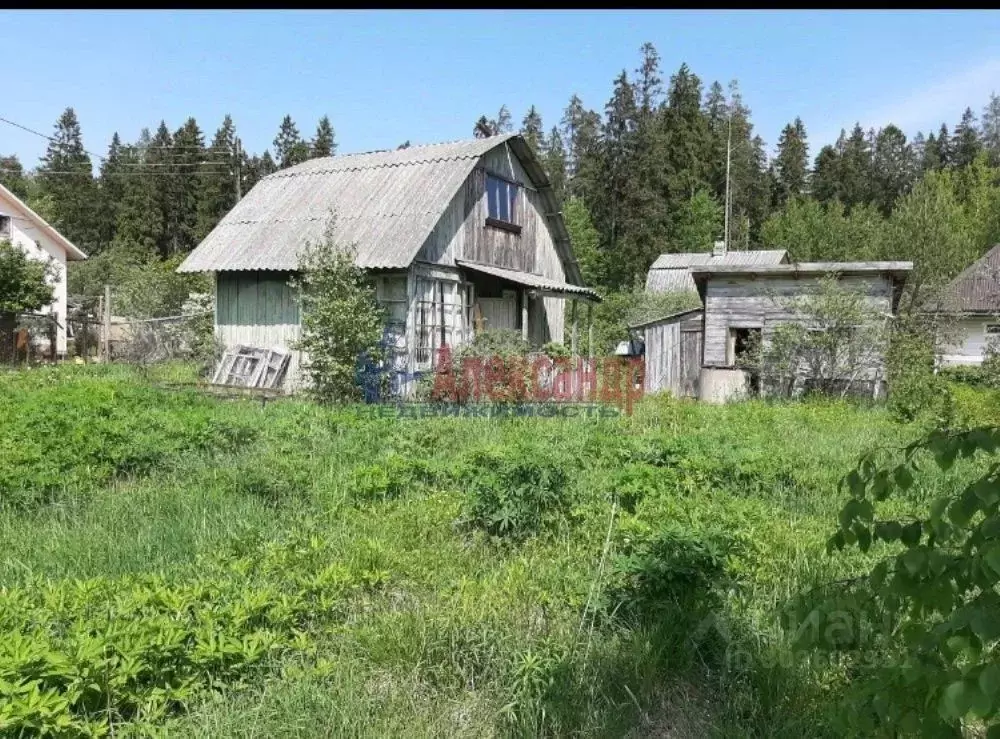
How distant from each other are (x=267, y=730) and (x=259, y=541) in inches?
81.1

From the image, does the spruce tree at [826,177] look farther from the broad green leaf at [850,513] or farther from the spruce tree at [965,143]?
the broad green leaf at [850,513]

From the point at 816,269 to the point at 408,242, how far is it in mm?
8741

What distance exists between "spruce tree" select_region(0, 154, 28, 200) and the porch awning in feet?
180

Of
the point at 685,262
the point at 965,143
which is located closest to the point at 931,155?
the point at 965,143

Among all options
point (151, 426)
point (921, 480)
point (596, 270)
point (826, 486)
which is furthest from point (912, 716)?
point (596, 270)

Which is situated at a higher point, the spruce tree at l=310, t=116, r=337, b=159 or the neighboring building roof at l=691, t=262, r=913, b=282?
the spruce tree at l=310, t=116, r=337, b=159

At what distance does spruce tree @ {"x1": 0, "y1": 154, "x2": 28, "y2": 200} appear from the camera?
198 feet

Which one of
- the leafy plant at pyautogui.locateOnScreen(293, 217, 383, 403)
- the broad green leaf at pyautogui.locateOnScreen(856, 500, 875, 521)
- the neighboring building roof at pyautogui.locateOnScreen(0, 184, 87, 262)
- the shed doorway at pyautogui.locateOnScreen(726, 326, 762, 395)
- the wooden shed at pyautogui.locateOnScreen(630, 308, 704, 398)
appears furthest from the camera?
the neighboring building roof at pyautogui.locateOnScreen(0, 184, 87, 262)

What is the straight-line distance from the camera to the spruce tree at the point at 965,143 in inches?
2554

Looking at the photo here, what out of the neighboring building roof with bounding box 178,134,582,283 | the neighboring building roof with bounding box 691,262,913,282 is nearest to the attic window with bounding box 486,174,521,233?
the neighboring building roof with bounding box 178,134,582,283

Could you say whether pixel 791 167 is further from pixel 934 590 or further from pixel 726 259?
pixel 934 590

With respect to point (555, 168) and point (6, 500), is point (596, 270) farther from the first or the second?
point (6, 500)

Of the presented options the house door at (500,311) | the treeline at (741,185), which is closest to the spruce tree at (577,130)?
the treeline at (741,185)

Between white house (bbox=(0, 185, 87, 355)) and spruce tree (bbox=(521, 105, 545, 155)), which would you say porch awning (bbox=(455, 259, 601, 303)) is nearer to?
white house (bbox=(0, 185, 87, 355))
